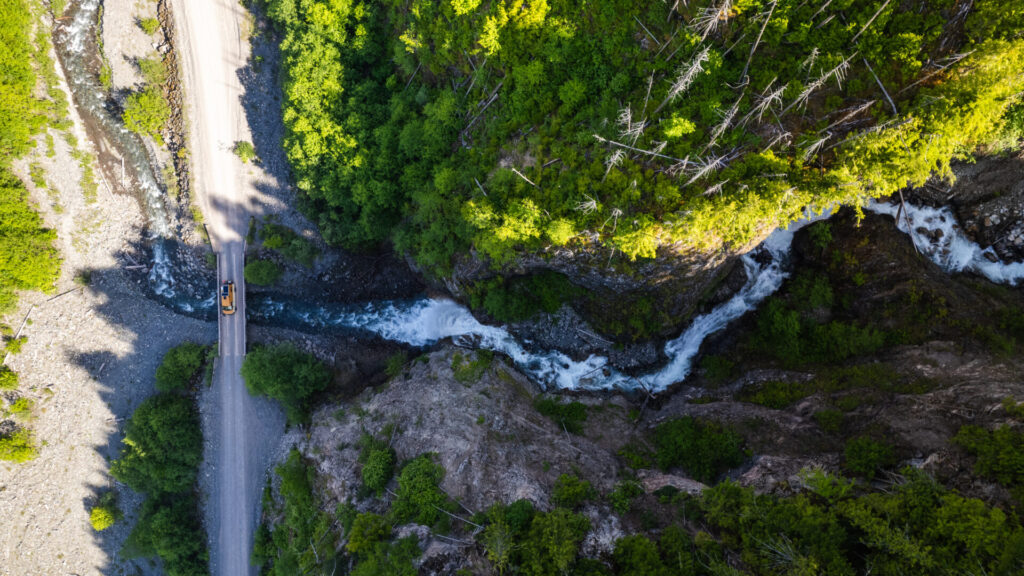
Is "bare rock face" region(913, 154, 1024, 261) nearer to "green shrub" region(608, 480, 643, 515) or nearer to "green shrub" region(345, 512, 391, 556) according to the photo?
"green shrub" region(608, 480, 643, 515)

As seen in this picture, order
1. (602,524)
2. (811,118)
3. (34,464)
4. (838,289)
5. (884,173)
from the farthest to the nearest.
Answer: (34,464) → (838,289) → (602,524) → (811,118) → (884,173)

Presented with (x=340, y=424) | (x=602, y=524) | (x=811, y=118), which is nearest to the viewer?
(x=811, y=118)

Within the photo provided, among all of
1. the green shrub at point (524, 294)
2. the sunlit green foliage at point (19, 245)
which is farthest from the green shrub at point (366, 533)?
the sunlit green foliage at point (19, 245)

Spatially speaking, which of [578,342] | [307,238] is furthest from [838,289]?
[307,238]

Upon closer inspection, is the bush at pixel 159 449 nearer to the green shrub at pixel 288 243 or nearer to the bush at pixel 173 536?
the bush at pixel 173 536

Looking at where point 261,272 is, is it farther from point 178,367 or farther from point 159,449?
point 159,449

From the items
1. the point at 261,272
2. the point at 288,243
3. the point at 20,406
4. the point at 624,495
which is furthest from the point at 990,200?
the point at 20,406

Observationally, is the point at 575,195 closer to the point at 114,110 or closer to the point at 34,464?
the point at 114,110

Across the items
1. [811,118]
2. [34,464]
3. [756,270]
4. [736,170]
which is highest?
[811,118]
